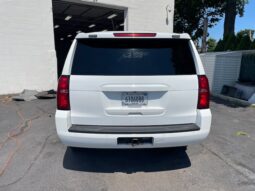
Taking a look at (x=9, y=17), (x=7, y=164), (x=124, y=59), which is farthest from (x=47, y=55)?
(x=124, y=59)

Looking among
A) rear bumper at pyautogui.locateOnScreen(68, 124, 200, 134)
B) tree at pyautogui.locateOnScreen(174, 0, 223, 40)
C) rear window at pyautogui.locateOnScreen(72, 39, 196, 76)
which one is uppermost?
tree at pyautogui.locateOnScreen(174, 0, 223, 40)

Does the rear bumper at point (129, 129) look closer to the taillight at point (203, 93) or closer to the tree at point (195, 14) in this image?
the taillight at point (203, 93)

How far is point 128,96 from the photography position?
293cm

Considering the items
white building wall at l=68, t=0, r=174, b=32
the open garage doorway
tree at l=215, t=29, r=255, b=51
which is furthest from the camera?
the open garage doorway

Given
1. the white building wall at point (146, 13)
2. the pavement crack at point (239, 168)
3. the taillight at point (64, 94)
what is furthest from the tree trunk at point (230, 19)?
the taillight at point (64, 94)

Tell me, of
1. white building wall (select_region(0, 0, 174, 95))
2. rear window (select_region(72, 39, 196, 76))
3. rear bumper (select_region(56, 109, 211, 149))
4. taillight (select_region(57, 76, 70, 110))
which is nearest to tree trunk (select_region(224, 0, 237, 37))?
white building wall (select_region(0, 0, 174, 95))

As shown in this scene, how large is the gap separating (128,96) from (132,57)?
1.85 ft

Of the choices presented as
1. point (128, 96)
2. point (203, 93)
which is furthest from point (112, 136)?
point (203, 93)

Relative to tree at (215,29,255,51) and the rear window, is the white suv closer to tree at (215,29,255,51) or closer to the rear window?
the rear window

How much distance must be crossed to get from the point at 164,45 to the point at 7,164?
10.3ft

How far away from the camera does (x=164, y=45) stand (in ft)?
10.4

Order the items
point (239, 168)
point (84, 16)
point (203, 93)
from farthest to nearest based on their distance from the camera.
A: point (84, 16) < point (239, 168) < point (203, 93)

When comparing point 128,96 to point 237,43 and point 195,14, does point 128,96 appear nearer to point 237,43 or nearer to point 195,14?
point 237,43

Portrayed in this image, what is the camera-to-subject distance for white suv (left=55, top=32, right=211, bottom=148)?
289 cm
